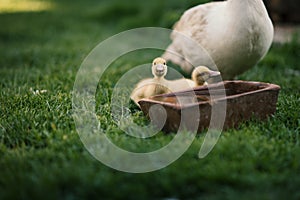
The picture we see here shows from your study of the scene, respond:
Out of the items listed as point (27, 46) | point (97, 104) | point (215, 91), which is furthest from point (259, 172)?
point (27, 46)

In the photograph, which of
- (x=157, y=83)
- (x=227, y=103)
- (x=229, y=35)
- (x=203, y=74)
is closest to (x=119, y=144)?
(x=227, y=103)

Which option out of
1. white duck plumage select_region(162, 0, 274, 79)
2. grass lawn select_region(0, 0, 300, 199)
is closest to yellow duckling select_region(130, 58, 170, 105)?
grass lawn select_region(0, 0, 300, 199)

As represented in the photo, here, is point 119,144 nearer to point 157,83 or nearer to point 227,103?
point 227,103

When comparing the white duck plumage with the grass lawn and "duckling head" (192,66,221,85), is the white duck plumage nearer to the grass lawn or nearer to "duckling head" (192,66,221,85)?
"duckling head" (192,66,221,85)

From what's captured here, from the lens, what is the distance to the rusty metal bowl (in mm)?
2719

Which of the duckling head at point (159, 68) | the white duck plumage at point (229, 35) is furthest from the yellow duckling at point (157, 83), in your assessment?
the white duck plumage at point (229, 35)

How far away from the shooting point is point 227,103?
2.78m

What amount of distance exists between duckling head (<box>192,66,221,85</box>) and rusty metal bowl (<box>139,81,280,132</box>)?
321 mm

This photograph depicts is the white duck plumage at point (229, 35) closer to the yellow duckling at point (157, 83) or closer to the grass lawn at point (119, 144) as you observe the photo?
the grass lawn at point (119, 144)

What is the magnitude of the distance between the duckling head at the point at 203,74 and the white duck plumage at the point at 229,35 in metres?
0.24

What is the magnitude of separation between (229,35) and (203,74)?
1.19 ft

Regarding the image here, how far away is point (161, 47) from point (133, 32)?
1.19 m

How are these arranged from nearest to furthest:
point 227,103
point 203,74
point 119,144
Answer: point 119,144 → point 227,103 → point 203,74

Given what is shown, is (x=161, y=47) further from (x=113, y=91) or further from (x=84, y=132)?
(x=84, y=132)
